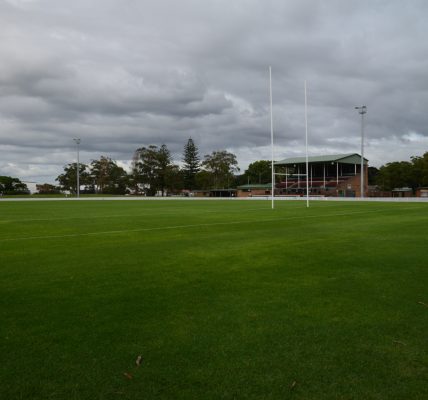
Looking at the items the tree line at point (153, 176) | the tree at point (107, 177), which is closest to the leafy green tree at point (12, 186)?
the tree line at point (153, 176)

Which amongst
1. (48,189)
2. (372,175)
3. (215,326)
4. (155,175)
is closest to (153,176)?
(155,175)

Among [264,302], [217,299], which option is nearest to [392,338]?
[264,302]

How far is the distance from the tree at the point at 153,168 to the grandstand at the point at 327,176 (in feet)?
97.4

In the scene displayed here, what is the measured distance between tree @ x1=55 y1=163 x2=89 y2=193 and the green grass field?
4609 inches

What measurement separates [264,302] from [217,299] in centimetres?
61

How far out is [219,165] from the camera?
11606cm

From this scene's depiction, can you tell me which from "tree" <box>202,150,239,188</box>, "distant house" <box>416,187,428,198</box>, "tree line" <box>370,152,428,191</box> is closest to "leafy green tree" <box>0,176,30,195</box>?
"tree" <box>202,150,239,188</box>

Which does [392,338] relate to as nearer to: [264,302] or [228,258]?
[264,302]

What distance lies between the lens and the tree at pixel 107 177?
121 metres

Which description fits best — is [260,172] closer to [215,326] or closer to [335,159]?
[335,159]

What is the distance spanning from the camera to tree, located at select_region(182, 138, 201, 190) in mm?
122500

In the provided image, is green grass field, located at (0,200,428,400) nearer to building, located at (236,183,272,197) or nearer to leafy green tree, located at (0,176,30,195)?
building, located at (236,183,272,197)

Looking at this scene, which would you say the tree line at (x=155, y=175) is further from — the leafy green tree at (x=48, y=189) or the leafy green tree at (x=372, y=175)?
the leafy green tree at (x=372, y=175)

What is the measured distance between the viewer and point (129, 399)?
309 centimetres
